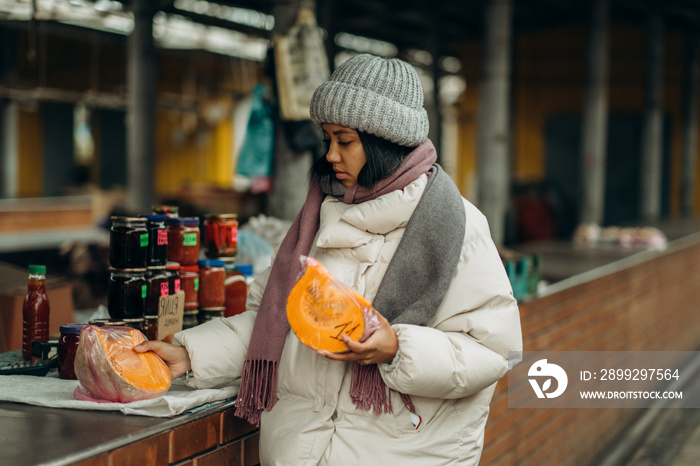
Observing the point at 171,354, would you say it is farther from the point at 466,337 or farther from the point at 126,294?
the point at 466,337

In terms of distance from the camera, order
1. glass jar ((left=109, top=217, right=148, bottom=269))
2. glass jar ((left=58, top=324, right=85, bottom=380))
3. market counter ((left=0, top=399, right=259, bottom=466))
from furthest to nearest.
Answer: glass jar ((left=109, top=217, right=148, bottom=269)) < glass jar ((left=58, top=324, right=85, bottom=380)) < market counter ((left=0, top=399, right=259, bottom=466))

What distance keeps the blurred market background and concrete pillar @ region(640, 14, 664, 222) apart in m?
0.04

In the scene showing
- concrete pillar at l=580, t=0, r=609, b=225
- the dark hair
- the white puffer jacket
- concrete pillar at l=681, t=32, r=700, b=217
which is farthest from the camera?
concrete pillar at l=681, t=32, r=700, b=217

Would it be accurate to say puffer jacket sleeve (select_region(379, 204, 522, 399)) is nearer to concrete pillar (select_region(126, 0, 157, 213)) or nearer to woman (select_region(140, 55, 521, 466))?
woman (select_region(140, 55, 521, 466))

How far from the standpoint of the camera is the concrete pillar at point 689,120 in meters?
15.6

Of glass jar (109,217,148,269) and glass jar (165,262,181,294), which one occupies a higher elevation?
glass jar (109,217,148,269)

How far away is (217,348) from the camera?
6.60 feet

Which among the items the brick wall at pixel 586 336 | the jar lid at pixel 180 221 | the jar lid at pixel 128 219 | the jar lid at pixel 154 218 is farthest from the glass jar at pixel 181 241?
the brick wall at pixel 586 336

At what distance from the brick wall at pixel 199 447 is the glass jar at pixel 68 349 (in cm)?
57

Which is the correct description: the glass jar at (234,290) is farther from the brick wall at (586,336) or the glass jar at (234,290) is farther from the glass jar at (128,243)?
the brick wall at (586,336)

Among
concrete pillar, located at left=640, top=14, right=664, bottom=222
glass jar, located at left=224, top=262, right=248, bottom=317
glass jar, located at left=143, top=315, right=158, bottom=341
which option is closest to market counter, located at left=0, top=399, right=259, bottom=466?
glass jar, located at left=143, top=315, right=158, bottom=341

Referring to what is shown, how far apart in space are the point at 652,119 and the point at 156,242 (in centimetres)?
1354

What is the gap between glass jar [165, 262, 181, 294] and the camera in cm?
252

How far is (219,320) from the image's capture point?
2.10 m
